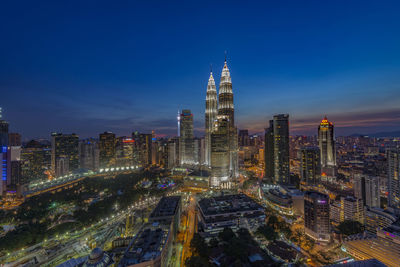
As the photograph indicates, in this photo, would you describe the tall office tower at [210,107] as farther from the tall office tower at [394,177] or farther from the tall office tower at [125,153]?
the tall office tower at [394,177]

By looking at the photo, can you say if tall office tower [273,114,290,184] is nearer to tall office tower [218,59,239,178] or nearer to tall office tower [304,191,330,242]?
tall office tower [218,59,239,178]

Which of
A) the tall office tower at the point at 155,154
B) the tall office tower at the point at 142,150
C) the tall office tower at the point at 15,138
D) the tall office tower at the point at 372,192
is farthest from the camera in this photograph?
the tall office tower at the point at 155,154

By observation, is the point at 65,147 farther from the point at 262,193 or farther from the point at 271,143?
the point at 271,143

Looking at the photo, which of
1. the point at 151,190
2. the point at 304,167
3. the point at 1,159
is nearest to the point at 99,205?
the point at 151,190

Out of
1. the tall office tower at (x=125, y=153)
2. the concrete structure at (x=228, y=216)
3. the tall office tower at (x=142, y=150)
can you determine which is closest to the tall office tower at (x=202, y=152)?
the tall office tower at (x=142, y=150)

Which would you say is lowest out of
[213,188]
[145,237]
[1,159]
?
[213,188]

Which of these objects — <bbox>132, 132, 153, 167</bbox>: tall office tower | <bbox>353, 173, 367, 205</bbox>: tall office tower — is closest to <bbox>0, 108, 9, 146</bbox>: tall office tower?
<bbox>132, 132, 153, 167</bbox>: tall office tower

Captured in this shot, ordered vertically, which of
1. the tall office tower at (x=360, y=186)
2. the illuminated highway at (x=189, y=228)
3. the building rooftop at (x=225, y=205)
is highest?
the tall office tower at (x=360, y=186)
